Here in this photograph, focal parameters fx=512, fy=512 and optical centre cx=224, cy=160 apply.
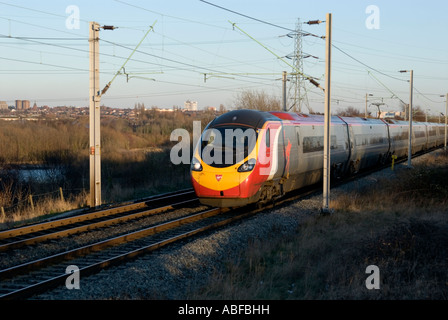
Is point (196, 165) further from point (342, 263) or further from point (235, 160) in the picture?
point (342, 263)

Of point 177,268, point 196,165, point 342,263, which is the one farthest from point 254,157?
point 177,268

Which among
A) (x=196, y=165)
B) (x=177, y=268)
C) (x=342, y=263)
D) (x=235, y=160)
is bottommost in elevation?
(x=177, y=268)

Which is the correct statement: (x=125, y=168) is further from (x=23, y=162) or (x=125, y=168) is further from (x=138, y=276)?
(x=138, y=276)

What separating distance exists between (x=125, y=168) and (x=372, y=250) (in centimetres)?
2455

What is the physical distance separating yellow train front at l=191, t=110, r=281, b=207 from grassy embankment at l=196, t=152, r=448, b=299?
201 centimetres

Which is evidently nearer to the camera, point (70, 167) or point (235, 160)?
point (235, 160)

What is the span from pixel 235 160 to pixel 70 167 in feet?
59.3

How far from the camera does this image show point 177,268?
961 centimetres

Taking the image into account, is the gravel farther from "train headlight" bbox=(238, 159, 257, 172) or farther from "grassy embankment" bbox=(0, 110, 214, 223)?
"grassy embankment" bbox=(0, 110, 214, 223)

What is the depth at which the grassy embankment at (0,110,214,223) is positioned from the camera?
21.7 m

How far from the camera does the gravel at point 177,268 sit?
8.10m

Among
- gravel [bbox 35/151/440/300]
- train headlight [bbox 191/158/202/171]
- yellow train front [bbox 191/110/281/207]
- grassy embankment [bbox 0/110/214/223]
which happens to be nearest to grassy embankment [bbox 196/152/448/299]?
gravel [bbox 35/151/440/300]

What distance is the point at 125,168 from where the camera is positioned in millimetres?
32688
